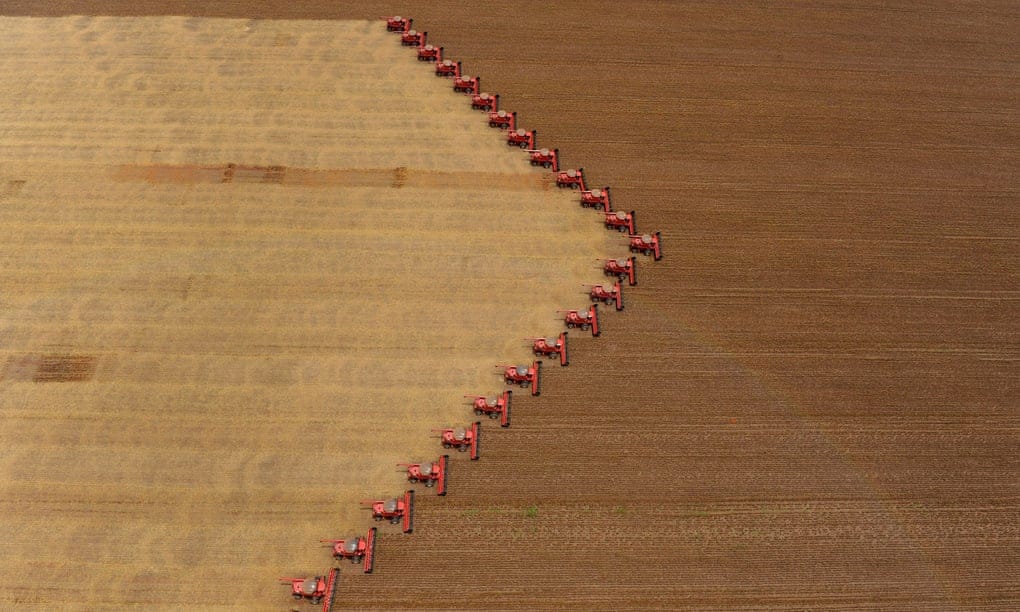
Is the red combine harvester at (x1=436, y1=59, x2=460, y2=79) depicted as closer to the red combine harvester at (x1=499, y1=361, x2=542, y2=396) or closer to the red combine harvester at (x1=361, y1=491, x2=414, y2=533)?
the red combine harvester at (x1=499, y1=361, x2=542, y2=396)

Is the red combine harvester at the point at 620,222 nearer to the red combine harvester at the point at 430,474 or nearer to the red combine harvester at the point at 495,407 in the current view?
the red combine harvester at the point at 495,407

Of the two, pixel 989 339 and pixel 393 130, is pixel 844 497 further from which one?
pixel 393 130

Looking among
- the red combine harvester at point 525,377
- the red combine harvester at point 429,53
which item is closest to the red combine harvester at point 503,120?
the red combine harvester at point 429,53

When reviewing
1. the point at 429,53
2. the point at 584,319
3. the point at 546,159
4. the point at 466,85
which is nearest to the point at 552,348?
the point at 584,319

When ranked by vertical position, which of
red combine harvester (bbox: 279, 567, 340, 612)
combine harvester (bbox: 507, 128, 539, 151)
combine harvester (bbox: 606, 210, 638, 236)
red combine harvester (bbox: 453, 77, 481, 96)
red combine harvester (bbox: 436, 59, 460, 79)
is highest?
red combine harvester (bbox: 436, 59, 460, 79)

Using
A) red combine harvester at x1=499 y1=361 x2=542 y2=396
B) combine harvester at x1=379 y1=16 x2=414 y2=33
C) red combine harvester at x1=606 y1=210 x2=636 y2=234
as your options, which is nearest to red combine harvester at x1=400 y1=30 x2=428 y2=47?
combine harvester at x1=379 y1=16 x2=414 y2=33

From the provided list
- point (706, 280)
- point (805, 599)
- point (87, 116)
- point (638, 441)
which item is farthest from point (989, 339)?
point (87, 116)
